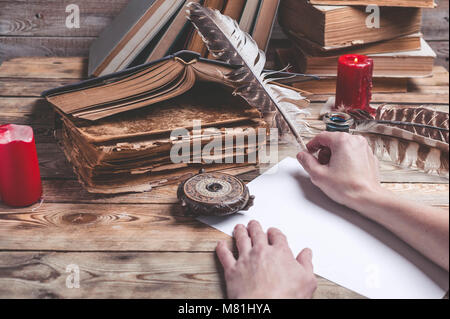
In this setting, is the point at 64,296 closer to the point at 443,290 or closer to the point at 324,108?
the point at 443,290

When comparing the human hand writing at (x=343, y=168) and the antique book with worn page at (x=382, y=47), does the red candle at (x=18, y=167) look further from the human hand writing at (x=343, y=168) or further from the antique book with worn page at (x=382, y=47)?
the antique book with worn page at (x=382, y=47)

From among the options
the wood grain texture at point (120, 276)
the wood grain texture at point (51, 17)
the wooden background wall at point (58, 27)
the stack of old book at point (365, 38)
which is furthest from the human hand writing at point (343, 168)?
the wood grain texture at point (51, 17)

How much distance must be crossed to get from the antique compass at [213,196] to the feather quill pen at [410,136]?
0.41m

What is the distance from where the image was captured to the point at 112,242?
35.7 inches

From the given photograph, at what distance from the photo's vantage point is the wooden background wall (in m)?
1.80

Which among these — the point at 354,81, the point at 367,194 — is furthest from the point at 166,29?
the point at 367,194

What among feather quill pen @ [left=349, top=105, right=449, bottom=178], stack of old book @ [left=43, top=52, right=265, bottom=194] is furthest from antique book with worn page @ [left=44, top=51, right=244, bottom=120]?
feather quill pen @ [left=349, top=105, right=449, bottom=178]

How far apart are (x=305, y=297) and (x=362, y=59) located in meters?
0.85

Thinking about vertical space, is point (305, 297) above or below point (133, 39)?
below

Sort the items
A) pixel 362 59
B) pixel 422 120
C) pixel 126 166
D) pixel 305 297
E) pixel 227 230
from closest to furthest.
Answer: pixel 305 297, pixel 227 230, pixel 126 166, pixel 422 120, pixel 362 59

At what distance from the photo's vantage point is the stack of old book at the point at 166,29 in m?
1.40

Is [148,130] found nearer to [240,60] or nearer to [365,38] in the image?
[240,60]

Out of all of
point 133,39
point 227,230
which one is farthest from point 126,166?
point 133,39

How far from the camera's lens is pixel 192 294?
79 centimetres
